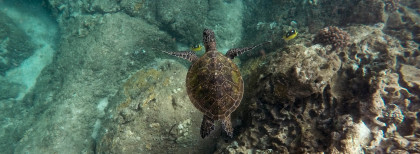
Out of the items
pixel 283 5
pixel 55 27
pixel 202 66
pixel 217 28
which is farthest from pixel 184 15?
pixel 55 27

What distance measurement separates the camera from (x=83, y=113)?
7.80 metres

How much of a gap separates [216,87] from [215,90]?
6 centimetres

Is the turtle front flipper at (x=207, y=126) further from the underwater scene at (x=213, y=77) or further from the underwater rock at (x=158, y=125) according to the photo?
the underwater rock at (x=158, y=125)

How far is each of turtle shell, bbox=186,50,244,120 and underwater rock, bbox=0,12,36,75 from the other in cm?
1547

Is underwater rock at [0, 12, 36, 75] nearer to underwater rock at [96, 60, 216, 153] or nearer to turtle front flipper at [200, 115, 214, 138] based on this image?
underwater rock at [96, 60, 216, 153]

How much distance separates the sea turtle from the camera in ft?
12.3

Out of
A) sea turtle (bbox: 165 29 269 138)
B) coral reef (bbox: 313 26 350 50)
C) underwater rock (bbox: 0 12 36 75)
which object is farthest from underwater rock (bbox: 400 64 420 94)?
underwater rock (bbox: 0 12 36 75)

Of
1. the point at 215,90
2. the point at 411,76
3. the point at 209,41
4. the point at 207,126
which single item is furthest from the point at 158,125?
the point at 411,76

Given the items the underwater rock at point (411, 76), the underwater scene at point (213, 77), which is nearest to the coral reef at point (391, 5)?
the underwater scene at point (213, 77)

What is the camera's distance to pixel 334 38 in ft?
18.5

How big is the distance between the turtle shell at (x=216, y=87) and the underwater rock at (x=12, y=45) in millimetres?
15472

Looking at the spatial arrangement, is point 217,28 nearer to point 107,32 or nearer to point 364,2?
point 107,32

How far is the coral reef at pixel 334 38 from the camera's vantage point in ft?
18.1

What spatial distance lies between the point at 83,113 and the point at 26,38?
10364 mm
